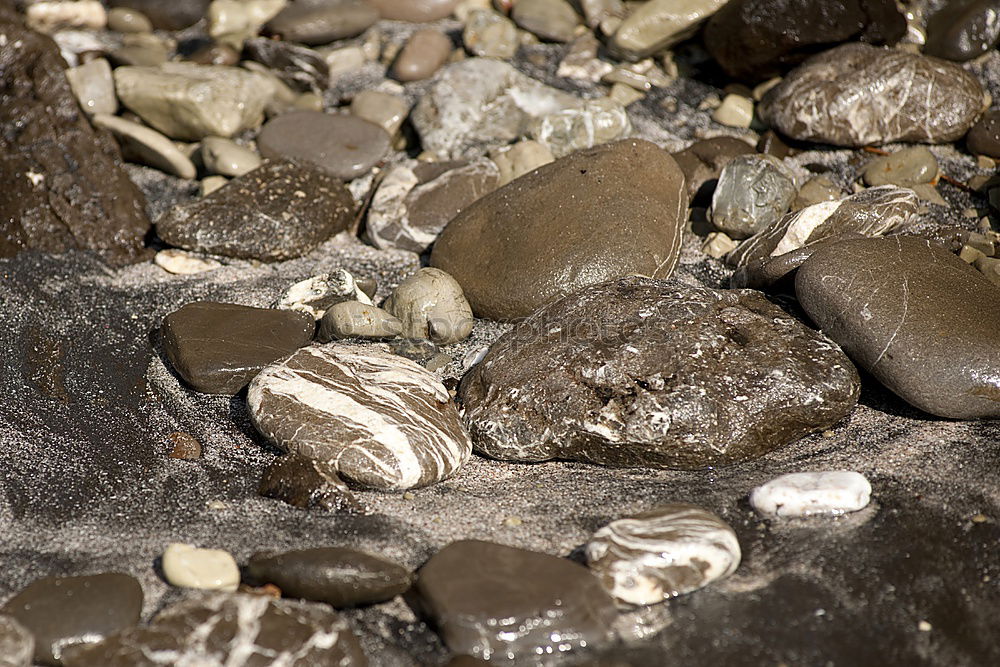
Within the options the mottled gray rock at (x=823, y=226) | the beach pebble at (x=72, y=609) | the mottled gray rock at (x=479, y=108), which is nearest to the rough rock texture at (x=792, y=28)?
the mottled gray rock at (x=479, y=108)

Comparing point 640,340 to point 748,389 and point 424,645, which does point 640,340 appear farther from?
point 424,645

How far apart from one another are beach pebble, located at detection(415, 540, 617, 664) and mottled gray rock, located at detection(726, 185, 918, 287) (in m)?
2.15

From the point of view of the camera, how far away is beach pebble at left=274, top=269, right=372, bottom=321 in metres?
4.89

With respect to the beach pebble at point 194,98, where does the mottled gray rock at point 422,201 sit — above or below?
below

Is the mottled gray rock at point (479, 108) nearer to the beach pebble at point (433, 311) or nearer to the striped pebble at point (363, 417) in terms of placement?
the beach pebble at point (433, 311)

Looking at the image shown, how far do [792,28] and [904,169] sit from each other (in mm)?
1194

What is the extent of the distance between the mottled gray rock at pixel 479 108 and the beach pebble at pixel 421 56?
447 mm

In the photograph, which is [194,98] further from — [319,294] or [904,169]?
[904,169]

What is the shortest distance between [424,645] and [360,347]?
1.68 m

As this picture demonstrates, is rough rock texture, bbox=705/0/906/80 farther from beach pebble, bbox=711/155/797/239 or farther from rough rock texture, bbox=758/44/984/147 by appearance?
beach pebble, bbox=711/155/797/239

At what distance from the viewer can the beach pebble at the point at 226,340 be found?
4.33 metres

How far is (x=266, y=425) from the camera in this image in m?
3.90

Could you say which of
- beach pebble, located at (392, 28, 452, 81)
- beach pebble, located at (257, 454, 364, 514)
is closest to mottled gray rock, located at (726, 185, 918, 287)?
beach pebble, located at (257, 454, 364, 514)

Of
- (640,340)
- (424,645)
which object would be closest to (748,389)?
(640,340)
